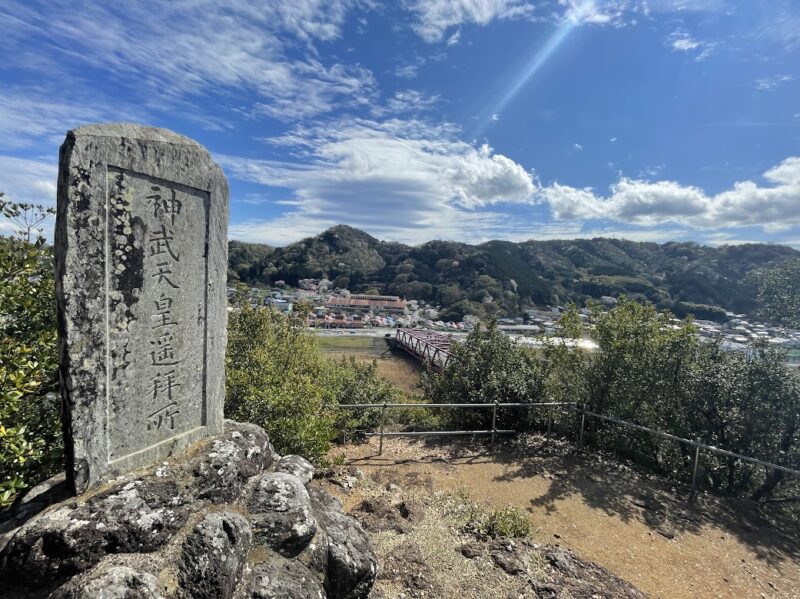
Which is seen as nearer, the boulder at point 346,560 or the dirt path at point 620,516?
the boulder at point 346,560

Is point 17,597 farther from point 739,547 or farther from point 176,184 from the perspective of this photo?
point 739,547

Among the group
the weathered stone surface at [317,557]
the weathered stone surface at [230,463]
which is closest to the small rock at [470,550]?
the weathered stone surface at [317,557]

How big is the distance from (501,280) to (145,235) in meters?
95.4

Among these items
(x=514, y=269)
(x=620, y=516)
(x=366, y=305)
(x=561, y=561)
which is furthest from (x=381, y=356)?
(x=514, y=269)

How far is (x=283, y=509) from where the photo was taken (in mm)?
3193

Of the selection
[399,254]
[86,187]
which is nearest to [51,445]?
[86,187]

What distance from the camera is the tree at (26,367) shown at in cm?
262

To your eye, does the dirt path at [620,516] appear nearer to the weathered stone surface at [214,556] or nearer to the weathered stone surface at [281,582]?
the weathered stone surface at [281,582]

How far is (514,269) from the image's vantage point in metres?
105

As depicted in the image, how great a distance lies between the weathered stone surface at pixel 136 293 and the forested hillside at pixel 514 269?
62912mm

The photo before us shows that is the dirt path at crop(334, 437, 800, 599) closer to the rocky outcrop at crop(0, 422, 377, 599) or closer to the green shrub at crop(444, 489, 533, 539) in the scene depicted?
the green shrub at crop(444, 489, 533, 539)

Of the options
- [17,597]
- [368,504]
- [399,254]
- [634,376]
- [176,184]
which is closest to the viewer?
[17,597]

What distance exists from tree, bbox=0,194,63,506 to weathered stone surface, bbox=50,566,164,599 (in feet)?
2.34

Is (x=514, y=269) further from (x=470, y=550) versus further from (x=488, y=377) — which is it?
(x=470, y=550)
